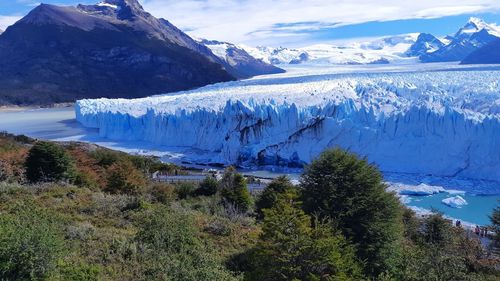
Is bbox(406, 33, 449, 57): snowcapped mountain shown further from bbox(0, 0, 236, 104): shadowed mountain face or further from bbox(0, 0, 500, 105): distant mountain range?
bbox(0, 0, 236, 104): shadowed mountain face

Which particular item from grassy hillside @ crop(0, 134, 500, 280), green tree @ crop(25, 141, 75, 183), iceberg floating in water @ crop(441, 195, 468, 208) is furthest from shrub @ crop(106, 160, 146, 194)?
iceberg floating in water @ crop(441, 195, 468, 208)

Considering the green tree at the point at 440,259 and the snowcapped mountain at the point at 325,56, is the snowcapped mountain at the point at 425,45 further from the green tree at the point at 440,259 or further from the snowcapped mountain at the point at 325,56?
the green tree at the point at 440,259

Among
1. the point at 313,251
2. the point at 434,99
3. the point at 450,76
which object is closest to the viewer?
the point at 313,251

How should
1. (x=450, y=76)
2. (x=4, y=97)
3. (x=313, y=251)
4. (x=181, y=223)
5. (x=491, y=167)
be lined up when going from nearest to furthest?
(x=313, y=251)
(x=181, y=223)
(x=491, y=167)
(x=450, y=76)
(x=4, y=97)

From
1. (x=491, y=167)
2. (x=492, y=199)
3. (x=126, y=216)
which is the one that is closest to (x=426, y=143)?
(x=491, y=167)

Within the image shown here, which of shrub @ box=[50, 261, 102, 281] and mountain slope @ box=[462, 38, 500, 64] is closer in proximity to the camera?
shrub @ box=[50, 261, 102, 281]

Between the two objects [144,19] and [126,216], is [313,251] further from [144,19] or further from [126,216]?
[144,19]

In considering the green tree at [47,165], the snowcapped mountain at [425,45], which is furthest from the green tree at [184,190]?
the snowcapped mountain at [425,45]
